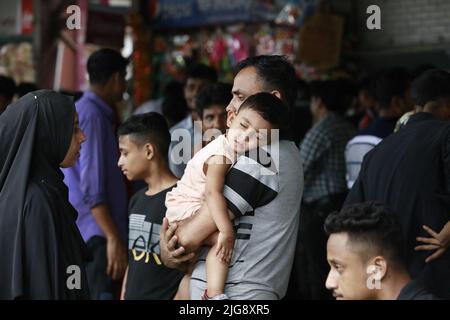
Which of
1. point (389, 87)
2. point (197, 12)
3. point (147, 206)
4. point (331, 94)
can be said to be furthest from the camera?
point (197, 12)

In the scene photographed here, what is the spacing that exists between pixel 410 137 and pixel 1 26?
6384mm

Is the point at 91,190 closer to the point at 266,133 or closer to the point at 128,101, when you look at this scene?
the point at 266,133

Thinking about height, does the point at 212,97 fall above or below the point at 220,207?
above

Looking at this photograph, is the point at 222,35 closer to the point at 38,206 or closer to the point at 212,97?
the point at 212,97

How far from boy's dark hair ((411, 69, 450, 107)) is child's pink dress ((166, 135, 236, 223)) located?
1609 millimetres

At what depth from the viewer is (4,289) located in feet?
11.3

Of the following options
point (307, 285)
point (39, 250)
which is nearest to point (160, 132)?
point (39, 250)

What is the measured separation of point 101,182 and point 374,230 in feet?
8.94

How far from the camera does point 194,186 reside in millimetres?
3648

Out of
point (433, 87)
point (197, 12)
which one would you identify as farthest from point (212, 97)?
point (197, 12)

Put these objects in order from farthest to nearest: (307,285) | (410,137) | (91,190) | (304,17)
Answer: (304,17)
(307,285)
(91,190)
(410,137)

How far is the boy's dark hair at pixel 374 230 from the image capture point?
2.98m

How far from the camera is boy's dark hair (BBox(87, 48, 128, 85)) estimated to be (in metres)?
5.69

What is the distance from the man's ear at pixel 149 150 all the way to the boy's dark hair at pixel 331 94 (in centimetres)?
266
